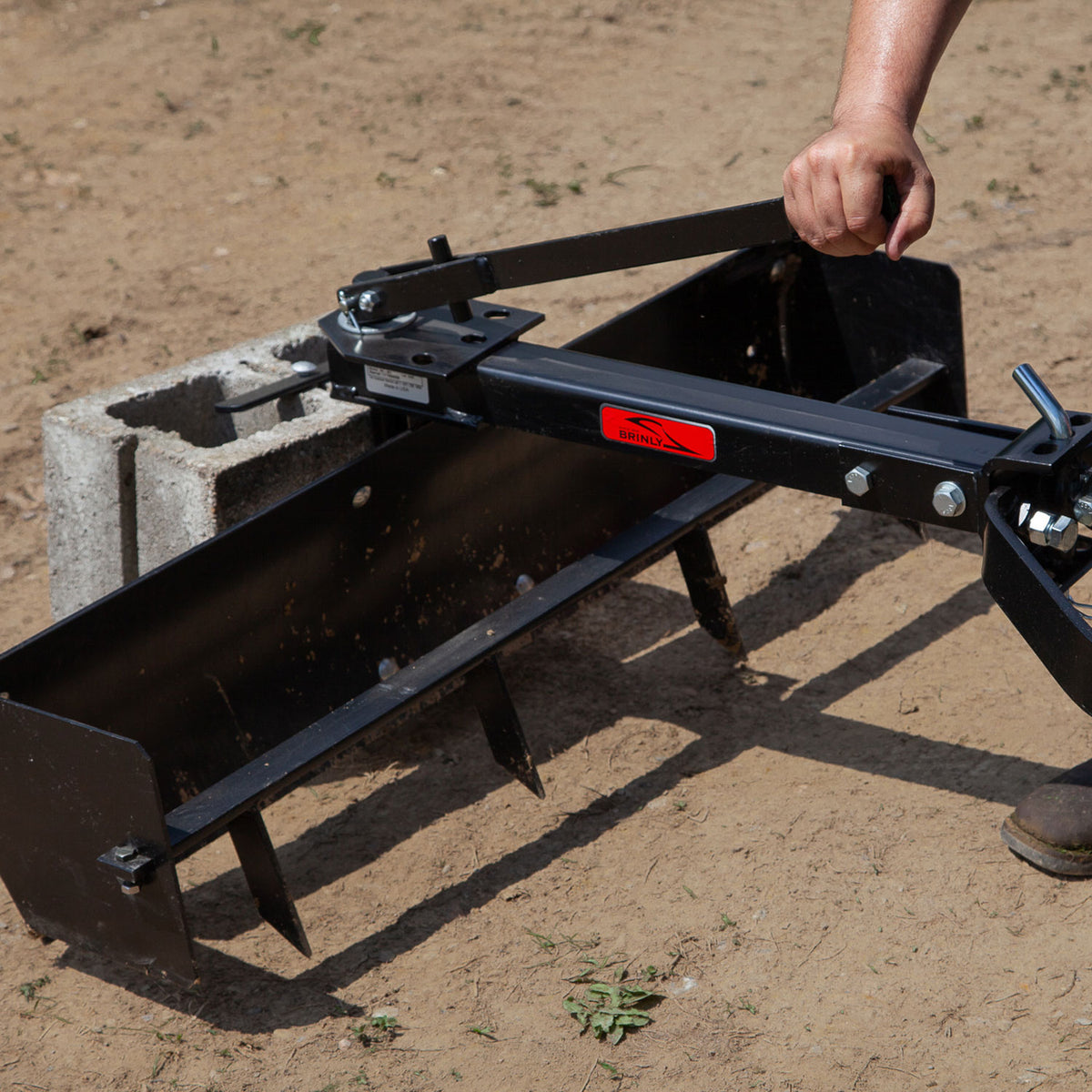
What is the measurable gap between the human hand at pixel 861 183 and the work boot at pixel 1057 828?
1.24 meters

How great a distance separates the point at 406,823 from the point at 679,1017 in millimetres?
791

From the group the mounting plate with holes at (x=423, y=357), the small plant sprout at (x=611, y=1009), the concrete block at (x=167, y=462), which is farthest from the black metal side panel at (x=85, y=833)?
the mounting plate with holes at (x=423, y=357)

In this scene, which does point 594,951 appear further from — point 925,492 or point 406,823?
point 925,492

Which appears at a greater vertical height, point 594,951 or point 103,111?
point 103,111

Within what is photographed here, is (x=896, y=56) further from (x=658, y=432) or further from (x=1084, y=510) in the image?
(x=658, y=432)

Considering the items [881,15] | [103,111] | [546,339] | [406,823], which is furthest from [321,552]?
[103,111]

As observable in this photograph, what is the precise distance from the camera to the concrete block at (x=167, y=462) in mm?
3041

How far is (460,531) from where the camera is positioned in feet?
10.2

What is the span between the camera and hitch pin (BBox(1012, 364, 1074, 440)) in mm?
2047

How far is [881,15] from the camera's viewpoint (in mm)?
1920

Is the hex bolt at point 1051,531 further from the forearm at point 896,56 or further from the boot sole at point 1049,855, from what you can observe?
the boot sole at point 1049,855

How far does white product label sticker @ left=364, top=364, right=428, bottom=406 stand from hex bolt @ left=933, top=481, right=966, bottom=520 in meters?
1.07

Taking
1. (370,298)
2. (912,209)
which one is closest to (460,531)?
(370,298)

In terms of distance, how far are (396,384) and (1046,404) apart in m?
1.33
